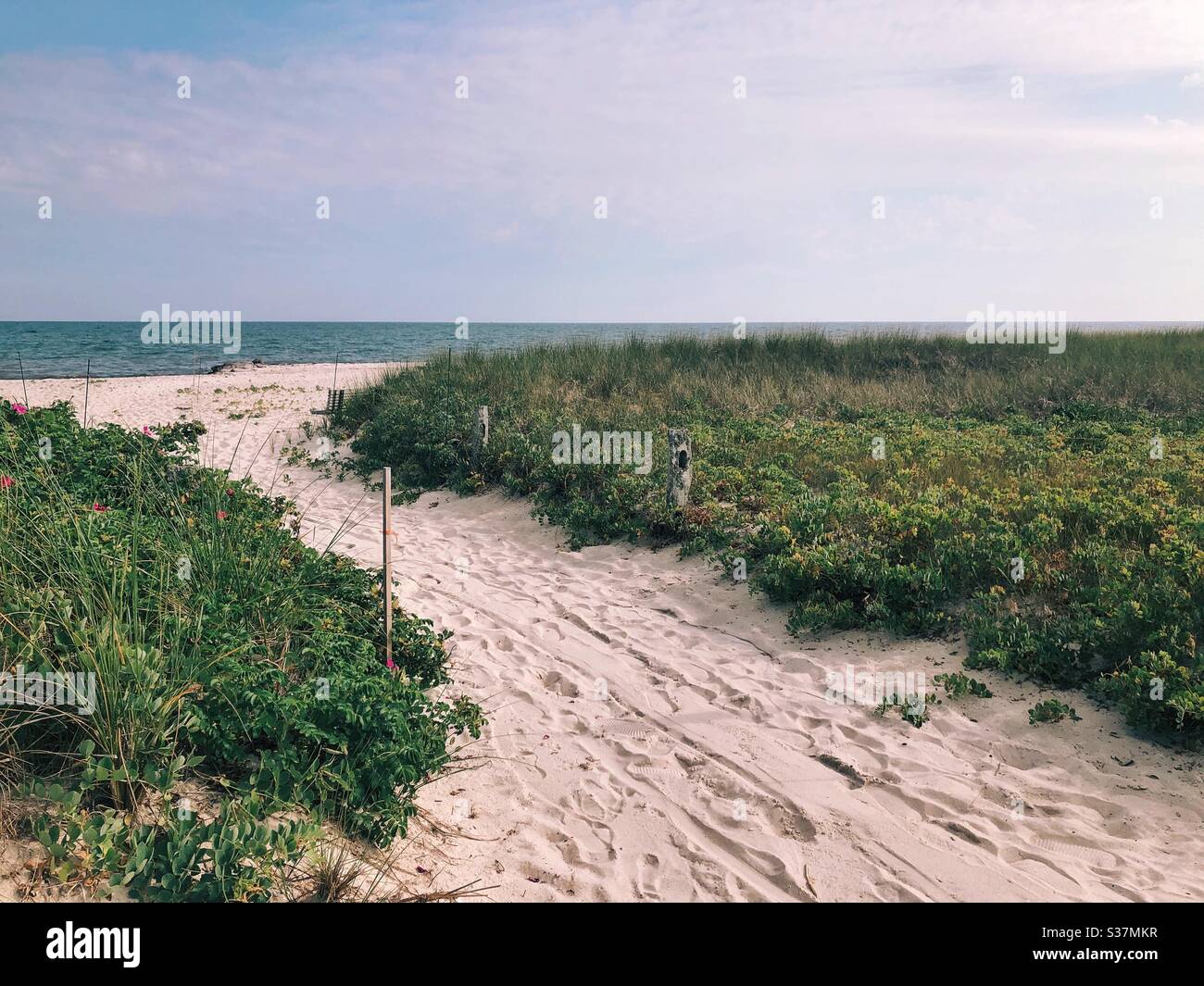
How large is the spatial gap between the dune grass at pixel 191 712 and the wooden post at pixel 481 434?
6855 millimetres

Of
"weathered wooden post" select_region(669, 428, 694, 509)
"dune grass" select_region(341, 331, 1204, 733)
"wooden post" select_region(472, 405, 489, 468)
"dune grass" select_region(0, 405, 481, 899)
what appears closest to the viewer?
"dune grass" select_region(0, 405, 481, 899)

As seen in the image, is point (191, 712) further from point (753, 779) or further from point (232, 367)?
point (232, 367)

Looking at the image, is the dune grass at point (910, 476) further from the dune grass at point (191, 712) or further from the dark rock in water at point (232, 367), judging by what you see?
the dark rock in water at point (232, 367)

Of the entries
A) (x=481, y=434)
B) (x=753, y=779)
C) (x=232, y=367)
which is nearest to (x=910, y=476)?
(x=753, y=779)

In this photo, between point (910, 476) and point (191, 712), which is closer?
point (191, 712)

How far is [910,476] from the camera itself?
912 cm

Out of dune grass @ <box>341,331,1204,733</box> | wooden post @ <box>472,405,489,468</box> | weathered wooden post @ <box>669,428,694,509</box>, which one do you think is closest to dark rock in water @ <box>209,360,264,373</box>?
dune grass @ <box>341,331,1204,733</box>

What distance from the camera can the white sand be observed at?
12.2 ft

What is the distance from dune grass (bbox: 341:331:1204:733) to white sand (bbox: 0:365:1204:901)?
46 centimetres

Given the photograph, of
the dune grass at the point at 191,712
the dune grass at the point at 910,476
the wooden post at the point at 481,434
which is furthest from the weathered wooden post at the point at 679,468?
the dune grass at the point at 191,712

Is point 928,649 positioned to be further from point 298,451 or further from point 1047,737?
point 298,451

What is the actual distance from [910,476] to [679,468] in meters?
2.72

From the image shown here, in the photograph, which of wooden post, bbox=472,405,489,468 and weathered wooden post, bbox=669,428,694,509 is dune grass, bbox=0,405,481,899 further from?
wooden post, bbox=472,405,489,468

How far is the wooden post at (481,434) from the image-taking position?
12156mm
